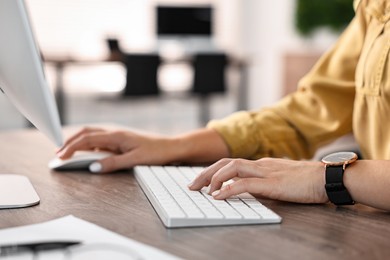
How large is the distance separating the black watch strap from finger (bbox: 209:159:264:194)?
90mm

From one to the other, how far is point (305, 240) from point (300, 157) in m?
0.57

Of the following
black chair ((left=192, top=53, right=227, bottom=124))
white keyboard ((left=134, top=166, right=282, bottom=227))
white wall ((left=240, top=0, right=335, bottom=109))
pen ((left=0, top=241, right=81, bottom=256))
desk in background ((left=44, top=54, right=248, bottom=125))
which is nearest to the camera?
pen ((left=0, top=241, right=81, bottom=256))

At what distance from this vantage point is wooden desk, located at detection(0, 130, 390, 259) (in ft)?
2.14

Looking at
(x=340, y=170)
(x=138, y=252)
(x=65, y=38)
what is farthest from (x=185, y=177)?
(x=65, y=38)

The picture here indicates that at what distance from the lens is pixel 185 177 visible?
0.98m

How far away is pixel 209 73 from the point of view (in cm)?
523

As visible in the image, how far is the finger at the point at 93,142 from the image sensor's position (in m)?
1.14

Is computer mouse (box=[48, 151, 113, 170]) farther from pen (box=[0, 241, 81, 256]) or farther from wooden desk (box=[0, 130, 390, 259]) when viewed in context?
pen (box=[0, 241, 81, 256])

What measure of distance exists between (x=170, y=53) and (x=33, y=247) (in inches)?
192

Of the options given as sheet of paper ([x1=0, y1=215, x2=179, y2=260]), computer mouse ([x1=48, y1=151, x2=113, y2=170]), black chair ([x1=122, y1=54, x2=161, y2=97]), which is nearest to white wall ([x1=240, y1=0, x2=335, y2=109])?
black chair ([x1=122, y1=54, x2=161, y2=97])

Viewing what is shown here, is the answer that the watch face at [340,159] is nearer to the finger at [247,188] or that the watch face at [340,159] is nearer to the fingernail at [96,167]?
the finger at [247,188]

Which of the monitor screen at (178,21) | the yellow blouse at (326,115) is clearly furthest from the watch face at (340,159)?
the monitor screen at (178,21)

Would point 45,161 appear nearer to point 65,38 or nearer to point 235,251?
point 235,251

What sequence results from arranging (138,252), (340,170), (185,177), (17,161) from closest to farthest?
(138,252), (340,170), (185,177), (17,161)
